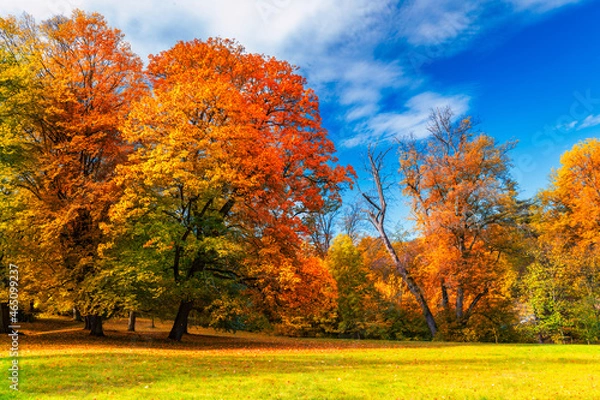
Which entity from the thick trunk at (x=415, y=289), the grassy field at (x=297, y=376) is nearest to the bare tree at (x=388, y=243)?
the thick trunk at (x=415, y=289)

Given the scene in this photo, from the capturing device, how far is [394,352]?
1686 centimetres


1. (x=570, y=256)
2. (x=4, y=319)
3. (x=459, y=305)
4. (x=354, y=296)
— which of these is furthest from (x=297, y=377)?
(x=570, y=256)

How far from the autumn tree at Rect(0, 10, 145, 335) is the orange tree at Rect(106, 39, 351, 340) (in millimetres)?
1485

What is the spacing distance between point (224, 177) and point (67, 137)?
344 inches

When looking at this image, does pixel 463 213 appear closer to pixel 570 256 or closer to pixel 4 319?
pixel 570 256

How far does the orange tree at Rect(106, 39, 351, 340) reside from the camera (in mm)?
16531

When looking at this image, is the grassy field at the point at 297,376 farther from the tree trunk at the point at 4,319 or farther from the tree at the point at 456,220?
the tree at the point at 456,220

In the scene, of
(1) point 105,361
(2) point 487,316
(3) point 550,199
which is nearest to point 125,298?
(1) point 105,361

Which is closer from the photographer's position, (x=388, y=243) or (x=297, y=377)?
(x=297, y=377)

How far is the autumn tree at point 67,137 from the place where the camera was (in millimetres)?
16734

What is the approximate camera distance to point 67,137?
19.2 meters

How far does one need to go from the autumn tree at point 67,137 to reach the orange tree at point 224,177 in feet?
4.87

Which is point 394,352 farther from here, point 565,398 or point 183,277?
point 183,277

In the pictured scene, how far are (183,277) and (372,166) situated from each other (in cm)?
1841
